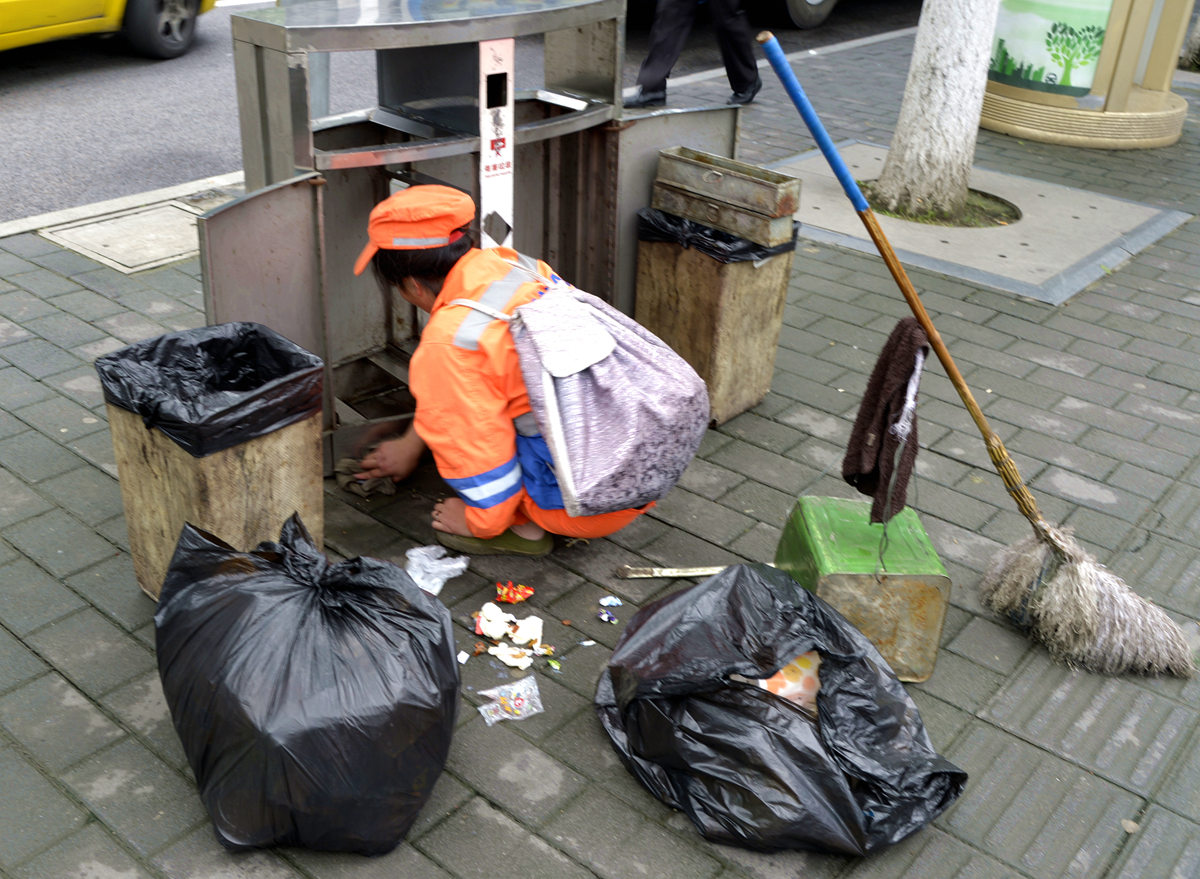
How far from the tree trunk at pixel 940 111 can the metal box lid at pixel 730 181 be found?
2.81m

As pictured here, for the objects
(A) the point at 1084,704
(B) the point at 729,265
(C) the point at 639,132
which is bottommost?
(A) the point at 1084,704

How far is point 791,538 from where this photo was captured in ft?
11.0

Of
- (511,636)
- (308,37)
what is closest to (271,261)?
(308,37)

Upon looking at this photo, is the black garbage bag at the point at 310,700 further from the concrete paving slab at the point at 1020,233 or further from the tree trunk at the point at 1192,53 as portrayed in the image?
the tree trunk at the point at 1192,53

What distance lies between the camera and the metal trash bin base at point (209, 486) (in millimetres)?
2857

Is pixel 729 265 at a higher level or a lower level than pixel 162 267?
higher

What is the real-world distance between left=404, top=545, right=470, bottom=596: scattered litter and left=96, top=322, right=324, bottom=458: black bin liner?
652 mm

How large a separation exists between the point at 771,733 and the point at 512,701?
2.48 feet

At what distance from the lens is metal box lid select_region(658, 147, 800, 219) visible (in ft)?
13.4

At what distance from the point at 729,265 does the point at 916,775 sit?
2.12m

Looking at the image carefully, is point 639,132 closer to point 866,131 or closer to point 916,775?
point 916,775

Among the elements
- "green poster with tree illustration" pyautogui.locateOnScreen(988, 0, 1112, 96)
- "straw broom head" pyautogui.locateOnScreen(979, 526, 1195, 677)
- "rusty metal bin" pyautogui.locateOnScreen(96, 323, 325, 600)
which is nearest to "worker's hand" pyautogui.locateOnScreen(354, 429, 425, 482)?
"rusty metal bin" pyautogui.locateOnScreen(96, 323, 325, 600)

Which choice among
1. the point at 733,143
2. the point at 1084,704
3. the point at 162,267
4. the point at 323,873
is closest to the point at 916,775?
the point at 1084,704

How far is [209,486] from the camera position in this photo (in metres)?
2.85
